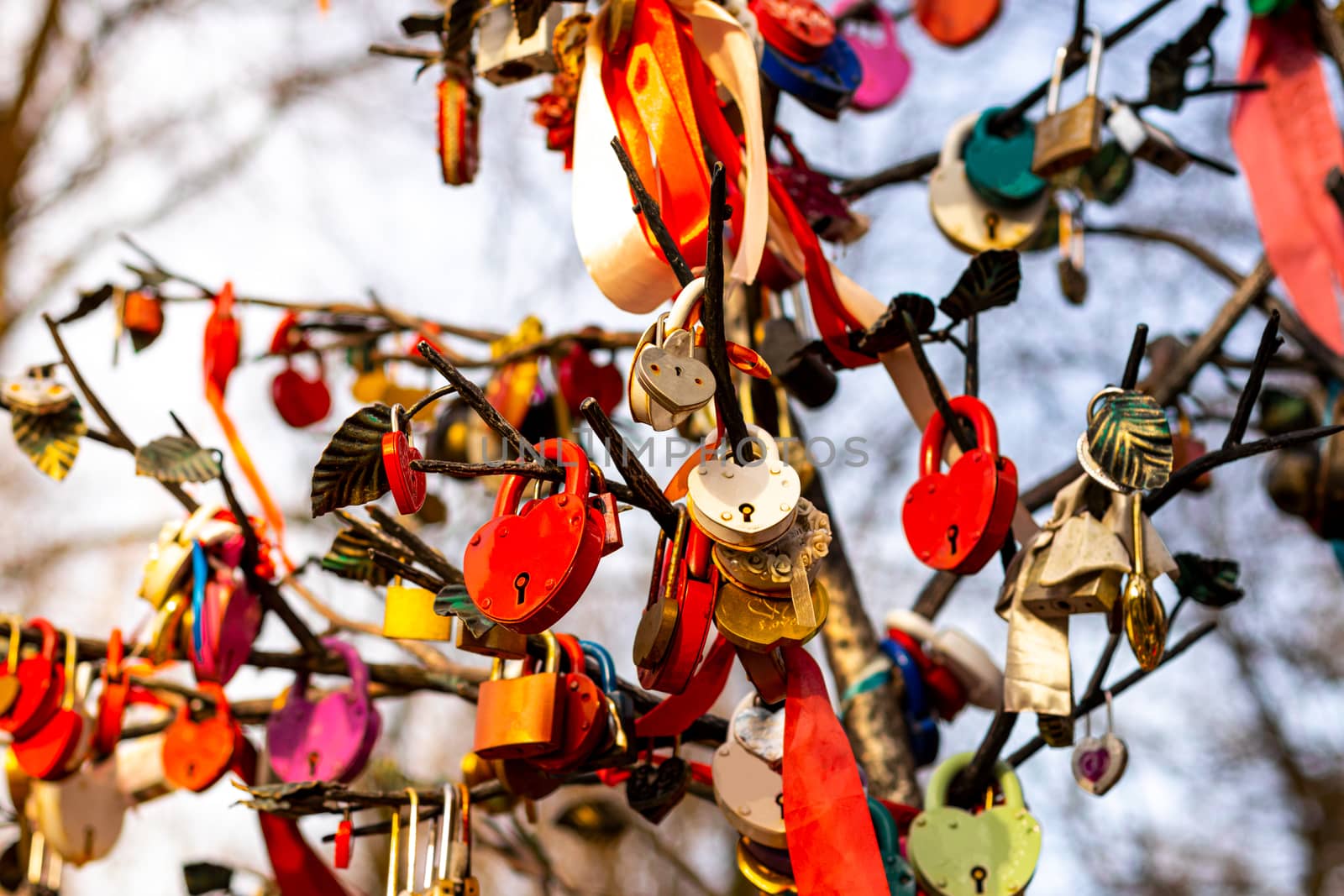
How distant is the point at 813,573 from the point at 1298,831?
5.77 m

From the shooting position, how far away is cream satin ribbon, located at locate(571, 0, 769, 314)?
→ 1467 millimetres

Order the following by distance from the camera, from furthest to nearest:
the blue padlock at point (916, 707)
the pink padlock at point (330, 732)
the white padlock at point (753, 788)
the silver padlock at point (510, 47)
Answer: the blue padlock at point (916, 707), the pink padlock at point (330, 732), the silver padlock at point (510, 47), the white padlock at point (753, 788)

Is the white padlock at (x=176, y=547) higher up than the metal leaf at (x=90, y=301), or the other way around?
the metal leaf at (x=90, y=301)

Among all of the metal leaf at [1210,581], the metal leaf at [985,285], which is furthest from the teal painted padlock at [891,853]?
the metal leaf at [985,285]

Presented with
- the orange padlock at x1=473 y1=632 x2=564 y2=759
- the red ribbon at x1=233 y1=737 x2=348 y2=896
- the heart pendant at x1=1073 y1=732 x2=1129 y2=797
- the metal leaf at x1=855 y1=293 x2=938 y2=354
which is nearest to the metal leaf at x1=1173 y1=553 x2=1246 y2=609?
the heart pendant at x1=1073 y1=732 x2=1129 y2=797

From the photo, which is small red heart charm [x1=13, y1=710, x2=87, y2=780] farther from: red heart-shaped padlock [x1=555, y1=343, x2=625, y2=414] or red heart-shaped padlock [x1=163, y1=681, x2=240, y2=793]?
red heart-shaped padlock [x1=555, y1=343, x2=625, y2=414]

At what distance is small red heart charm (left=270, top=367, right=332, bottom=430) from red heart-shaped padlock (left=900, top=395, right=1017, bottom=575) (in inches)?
57.3

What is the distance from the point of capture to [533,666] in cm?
161

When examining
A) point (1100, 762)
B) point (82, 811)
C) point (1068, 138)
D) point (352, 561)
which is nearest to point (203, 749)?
point (82, 811)

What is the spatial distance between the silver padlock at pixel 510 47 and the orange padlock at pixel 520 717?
0.79 metres

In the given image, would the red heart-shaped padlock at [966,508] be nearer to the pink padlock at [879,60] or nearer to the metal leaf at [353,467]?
the metal leaf at [353,467]

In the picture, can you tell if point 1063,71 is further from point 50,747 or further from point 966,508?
point 50,747

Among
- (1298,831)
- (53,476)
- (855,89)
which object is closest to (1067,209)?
(855,89)

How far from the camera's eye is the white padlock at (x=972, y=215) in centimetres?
207
